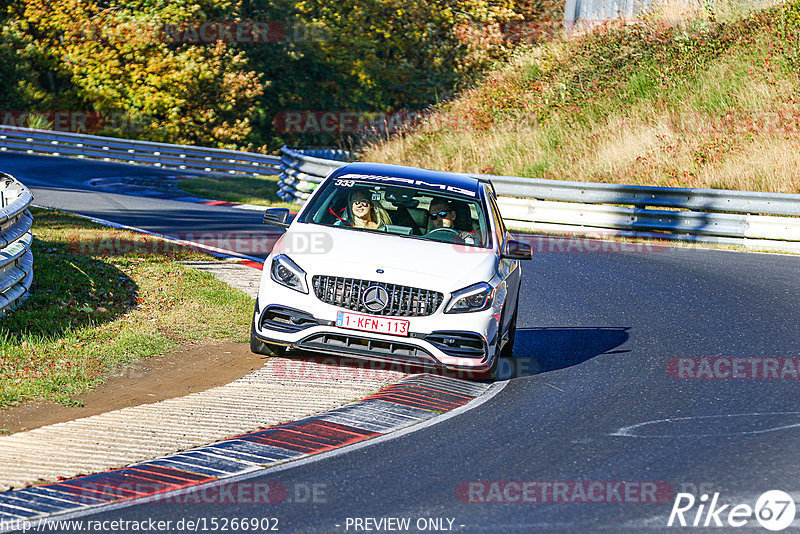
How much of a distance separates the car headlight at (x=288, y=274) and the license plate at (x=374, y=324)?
0.45m

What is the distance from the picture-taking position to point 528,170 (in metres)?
26.2

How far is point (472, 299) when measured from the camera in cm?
859

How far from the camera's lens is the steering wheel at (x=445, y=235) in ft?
31.1

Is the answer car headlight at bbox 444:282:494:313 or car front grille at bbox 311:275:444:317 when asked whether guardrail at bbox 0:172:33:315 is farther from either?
car headlight at bbox 444:282:494:313

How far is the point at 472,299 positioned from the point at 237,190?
21.2m

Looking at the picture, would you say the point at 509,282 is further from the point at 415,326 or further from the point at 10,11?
the point at 10,11

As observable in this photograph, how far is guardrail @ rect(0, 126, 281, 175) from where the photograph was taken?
120 feet

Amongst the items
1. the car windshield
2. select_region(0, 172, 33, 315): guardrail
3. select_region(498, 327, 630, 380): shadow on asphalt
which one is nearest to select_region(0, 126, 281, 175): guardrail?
select_region(0, 172, 33, 315): guardrail

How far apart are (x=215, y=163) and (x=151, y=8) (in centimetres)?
950

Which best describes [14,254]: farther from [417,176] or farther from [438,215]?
[438,215]

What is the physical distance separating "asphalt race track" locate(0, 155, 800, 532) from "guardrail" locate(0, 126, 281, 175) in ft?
84.7

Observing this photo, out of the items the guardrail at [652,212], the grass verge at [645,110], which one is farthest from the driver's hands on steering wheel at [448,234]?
the grass verge at [645,110]

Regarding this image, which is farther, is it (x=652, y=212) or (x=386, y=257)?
(x=652, y=212)

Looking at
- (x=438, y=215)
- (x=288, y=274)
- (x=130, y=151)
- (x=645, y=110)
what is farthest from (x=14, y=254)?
(x=130, y=151)
